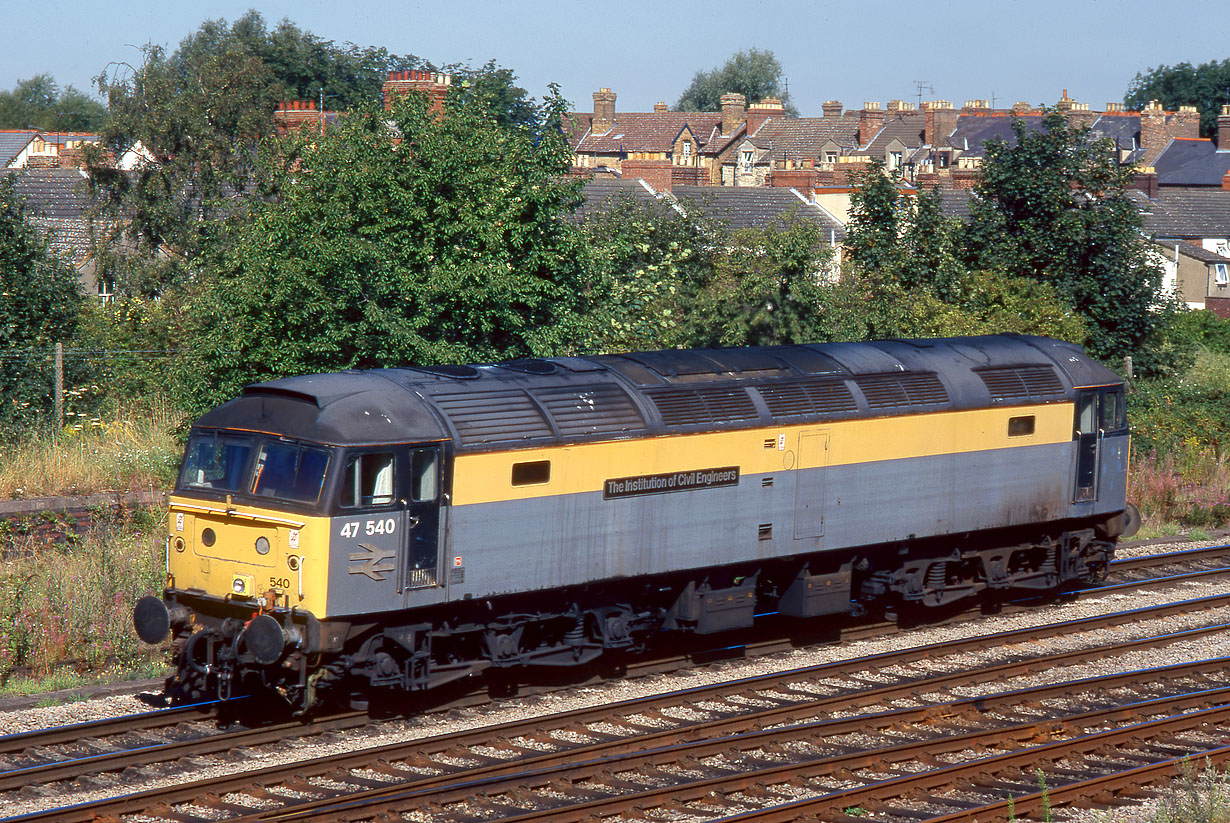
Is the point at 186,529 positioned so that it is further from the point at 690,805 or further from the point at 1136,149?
the point at 1136,149

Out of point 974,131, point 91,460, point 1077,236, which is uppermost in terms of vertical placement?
point 974,131

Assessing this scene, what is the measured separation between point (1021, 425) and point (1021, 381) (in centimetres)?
55

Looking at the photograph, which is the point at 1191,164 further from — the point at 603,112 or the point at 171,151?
the point at 171,151

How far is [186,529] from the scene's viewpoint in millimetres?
12062

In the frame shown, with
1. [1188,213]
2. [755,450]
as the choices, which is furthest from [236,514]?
[1188,213]

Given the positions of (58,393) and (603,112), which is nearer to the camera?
(58,393)

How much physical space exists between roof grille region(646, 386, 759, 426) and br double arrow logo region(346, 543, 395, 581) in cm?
333

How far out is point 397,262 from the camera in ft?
55.5

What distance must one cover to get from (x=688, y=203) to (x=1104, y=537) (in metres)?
14.7

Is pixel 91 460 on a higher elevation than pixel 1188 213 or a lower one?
lower

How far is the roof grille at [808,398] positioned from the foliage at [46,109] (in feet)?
310

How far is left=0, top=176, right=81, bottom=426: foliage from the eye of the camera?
65.9 feet

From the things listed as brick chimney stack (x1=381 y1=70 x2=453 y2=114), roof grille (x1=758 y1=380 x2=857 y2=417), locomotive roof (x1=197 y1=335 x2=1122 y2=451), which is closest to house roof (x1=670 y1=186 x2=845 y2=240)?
brick chimney stack (x1=381 y1=70 x2=453 y2=114)

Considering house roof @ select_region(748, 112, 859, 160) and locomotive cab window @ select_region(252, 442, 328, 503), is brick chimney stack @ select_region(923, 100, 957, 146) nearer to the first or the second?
house roof @ select_region(748, 112, 859, 160)
